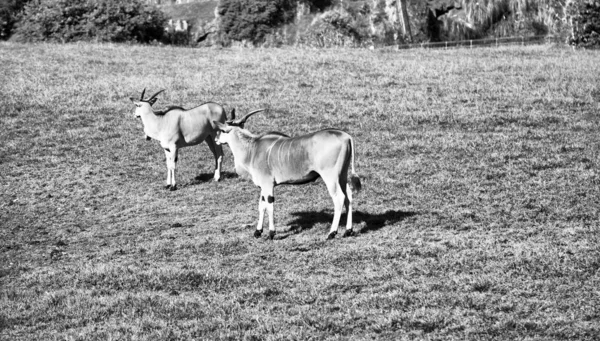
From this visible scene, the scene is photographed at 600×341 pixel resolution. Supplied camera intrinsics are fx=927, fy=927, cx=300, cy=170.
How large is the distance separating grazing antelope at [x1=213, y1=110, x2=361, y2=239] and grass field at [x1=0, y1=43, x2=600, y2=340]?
68 cm

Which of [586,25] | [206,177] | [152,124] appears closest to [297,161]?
[206,177]

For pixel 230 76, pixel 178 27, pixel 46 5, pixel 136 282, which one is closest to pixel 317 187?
pixel 136 282

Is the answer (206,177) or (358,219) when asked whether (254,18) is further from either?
(358,219)

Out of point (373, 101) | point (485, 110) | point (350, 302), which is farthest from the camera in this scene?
point (373, 101)

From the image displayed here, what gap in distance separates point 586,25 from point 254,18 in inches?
983

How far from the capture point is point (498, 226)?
14539mm

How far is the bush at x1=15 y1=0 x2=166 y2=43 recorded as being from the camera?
52278 mm

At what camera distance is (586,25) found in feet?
139

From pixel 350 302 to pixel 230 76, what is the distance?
23236mm

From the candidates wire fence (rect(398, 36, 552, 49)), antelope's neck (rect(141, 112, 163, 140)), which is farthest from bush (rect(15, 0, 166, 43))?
antelope's neck (rect(141, 112, 163, 140))

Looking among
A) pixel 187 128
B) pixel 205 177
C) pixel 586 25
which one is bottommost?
pixel 205 177

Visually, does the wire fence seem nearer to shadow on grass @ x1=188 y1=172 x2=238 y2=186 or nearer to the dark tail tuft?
shadow on grass @ x1=188 y1=172 x2=238 y2=186

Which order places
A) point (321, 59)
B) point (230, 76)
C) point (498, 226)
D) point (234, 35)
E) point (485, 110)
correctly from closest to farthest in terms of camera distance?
point (498, 226) → point (485, 110) → point (230, 76) → point (321, 59) → point (234, 35)

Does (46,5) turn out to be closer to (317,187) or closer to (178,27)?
(178,27)
